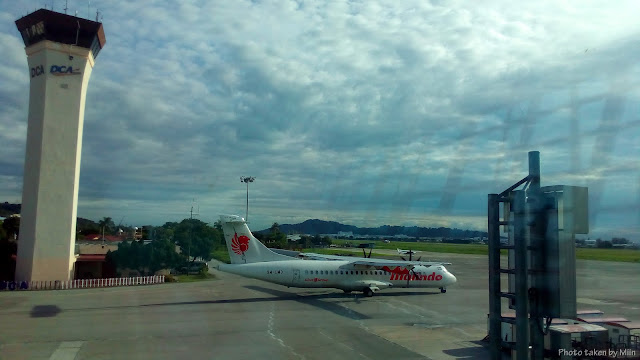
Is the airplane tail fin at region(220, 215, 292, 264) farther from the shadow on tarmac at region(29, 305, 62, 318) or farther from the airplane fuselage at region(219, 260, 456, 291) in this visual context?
the shadow on tarmac at region(29, 305, 62, 318)

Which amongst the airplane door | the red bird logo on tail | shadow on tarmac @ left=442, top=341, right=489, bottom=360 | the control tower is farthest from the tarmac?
the control tower

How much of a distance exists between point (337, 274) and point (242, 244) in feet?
20.9

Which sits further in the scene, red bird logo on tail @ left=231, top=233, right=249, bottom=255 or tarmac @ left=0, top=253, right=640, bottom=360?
red bird logo on tail @ left=231, top=233, right=249, bottom=255

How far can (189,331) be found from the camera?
18.1 m

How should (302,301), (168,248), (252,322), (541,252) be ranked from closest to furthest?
(541,252) → (252,322) → (302,301) → (168,248)

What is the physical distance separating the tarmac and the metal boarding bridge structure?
6.01 feet

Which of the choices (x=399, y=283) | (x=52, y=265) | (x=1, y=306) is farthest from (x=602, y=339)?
(x=52, y=265)

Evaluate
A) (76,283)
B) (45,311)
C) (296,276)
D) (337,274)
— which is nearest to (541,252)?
(296,276)

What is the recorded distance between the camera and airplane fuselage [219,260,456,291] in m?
29.1

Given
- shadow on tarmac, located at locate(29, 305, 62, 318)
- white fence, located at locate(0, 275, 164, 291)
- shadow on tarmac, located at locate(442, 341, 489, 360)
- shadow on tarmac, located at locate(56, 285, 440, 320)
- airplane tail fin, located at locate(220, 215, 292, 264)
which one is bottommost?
white fence, located at locate(0, 275, 164, 291)

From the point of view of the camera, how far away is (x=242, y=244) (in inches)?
1207

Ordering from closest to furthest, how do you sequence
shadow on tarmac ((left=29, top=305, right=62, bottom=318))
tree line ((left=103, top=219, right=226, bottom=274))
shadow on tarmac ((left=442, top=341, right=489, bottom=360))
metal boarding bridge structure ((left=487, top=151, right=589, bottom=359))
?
metal boarding bridge structure ((left=487, top=151, right=589, bottom=359))
shadow on tarmac ((left=442, top=341, right=489, bottom=360))
shadow on tarmac ((left=29, top=305, right=62, bottom=318))
tree line ((left=103, top=219, right=226, bottom=274))

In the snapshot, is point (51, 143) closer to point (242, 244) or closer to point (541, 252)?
point (242, 244)

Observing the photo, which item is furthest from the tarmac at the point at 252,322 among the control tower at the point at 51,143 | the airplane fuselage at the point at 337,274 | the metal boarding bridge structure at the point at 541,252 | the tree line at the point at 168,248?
the tree line at the point at 168,248
